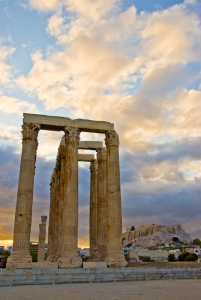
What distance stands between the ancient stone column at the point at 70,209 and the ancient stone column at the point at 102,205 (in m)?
5.93

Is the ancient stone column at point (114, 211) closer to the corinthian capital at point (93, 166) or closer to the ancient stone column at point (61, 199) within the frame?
the ancient stone column at point (61, 199)

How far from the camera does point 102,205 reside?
111 ft

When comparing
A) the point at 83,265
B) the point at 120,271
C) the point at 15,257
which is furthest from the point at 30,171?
the point at 120,271

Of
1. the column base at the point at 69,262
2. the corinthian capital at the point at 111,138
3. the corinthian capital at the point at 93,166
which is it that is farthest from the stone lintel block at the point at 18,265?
the corinthian capital at the point at 93,166

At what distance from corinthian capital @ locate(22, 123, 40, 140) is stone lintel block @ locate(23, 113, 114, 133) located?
42 centimetres

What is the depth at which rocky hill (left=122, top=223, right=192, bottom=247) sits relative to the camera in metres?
172

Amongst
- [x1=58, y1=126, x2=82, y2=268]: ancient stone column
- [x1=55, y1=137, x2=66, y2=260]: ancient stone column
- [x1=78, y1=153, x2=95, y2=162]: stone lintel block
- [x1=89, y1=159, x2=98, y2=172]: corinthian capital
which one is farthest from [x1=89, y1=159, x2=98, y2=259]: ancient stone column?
[x1=58, y1=126, x2=82, y2=268]: ancient stone column

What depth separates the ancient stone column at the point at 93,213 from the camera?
35.6 meters

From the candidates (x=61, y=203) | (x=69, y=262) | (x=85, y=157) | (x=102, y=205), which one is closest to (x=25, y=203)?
(x=69, y=262)

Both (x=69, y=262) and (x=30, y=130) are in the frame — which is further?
(x=30, y=130)

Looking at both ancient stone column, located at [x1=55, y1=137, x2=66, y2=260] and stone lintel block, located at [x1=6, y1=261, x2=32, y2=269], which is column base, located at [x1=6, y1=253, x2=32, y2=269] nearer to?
stone lintel block, located at [x1=6, y1=261, x2=32, y2=269]

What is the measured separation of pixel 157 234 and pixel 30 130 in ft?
532

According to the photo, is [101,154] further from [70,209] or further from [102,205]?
[70,209]

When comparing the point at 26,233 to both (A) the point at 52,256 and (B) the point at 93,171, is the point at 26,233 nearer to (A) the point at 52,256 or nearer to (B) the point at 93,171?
(A) the point at 52,256
